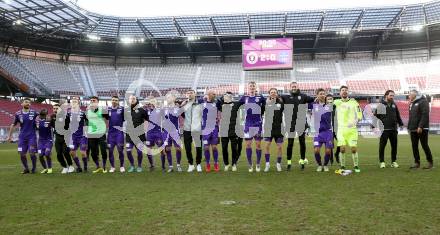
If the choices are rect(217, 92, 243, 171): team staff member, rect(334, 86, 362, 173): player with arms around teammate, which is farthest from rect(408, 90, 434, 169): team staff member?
rect(217, 92, 243, 171): team staff member

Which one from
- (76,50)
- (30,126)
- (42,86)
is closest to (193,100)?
(30,126)

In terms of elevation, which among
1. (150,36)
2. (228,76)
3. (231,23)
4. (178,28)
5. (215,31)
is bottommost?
(228,76)

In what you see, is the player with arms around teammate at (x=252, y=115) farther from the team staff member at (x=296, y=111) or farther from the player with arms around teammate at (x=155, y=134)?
the player with arms around teammate at (x=155, y=134)

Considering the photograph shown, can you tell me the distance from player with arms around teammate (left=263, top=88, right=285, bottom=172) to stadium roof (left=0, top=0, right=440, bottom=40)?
30.5 m

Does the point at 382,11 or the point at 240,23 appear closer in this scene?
the point at 382,11

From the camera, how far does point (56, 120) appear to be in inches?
434

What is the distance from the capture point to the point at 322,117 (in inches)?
397

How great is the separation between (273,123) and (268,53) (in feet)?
102

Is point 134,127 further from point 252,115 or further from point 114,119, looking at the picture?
point 252,115

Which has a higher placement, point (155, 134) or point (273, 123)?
point (273, 123)

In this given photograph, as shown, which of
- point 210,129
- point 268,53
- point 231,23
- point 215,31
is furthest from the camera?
point 215,31

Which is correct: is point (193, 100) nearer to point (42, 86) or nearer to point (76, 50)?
point (42, 86)

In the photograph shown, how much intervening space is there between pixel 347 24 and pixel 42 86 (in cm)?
3364

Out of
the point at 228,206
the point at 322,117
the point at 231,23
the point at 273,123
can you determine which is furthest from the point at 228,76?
the point at 228,206
